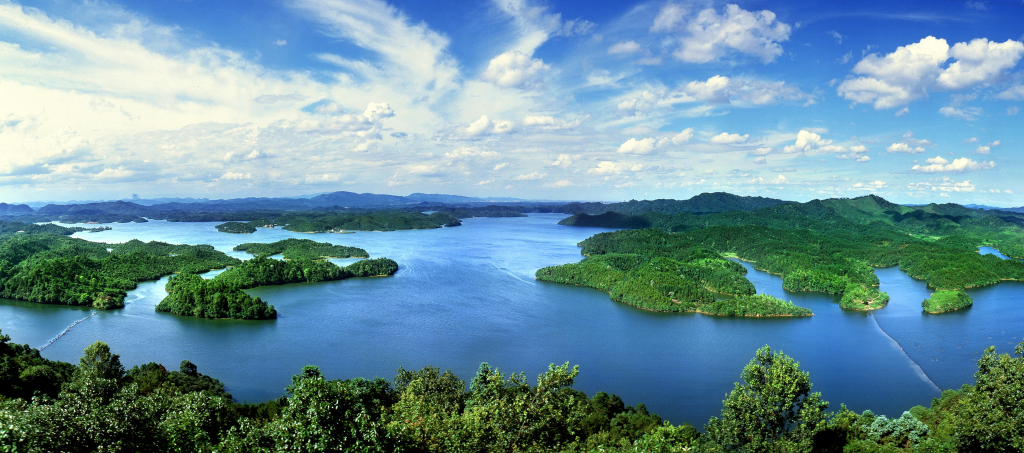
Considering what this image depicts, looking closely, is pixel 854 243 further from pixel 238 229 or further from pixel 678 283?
pixel 238 229

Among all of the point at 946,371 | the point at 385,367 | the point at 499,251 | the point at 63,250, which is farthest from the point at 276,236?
the point at 946,371

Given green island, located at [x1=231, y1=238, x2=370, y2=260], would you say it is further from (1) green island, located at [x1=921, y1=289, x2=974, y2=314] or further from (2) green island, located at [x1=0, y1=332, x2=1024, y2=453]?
(1) green island, located at [x1=921, y1=289, x2=974, y2=314]

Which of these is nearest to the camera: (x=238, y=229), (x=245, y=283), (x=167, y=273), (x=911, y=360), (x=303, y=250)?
(x=911, y=360)

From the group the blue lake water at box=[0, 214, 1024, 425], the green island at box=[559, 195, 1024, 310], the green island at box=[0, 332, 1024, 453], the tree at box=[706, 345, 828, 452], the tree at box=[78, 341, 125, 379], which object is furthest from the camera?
the green island at box=[559, 195, 1024, 310]

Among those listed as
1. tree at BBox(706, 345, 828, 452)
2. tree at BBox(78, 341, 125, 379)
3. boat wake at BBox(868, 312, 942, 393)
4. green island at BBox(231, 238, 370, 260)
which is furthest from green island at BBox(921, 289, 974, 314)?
green island at BBox(231, 238, 370, 260)

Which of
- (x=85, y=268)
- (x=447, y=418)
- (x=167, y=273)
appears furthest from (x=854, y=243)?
(x=85, y=268)

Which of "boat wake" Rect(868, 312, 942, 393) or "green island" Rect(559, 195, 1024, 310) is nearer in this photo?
"boat wake" Rect(868, 312, 942, 393)
